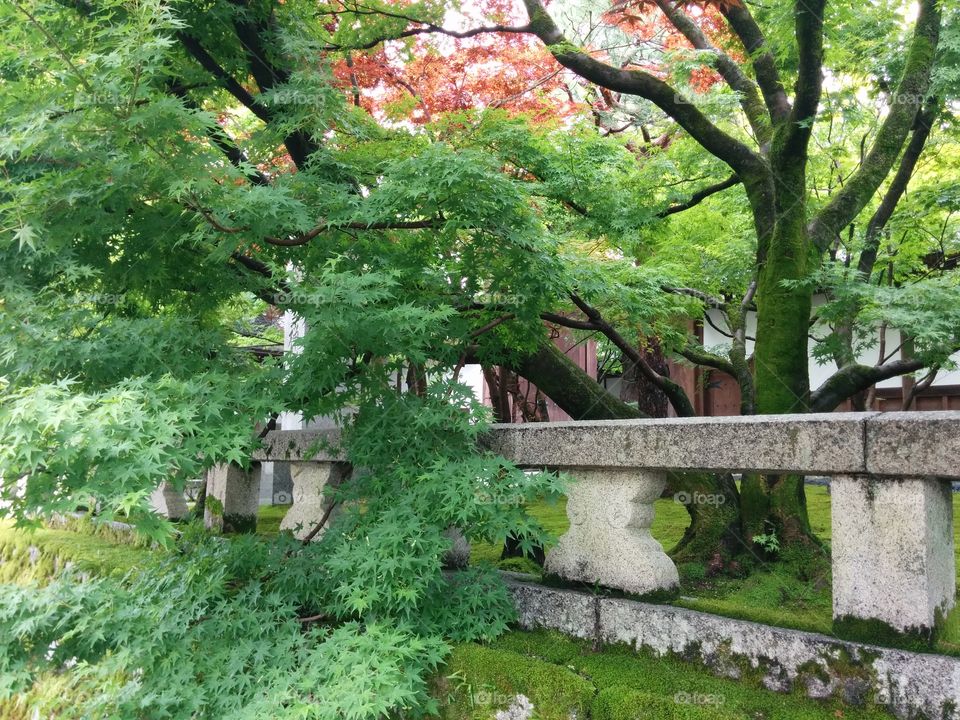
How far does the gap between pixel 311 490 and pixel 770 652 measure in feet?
10.2

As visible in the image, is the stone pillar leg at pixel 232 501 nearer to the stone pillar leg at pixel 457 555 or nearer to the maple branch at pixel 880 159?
the stone pillar leg at pixel 457 555

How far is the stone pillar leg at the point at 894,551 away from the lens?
8.08 feet

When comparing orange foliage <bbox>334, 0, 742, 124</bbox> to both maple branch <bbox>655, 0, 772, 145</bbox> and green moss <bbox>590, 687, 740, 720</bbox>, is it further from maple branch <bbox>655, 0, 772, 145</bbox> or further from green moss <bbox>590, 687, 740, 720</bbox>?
green moss <bbox>590, 687, 740, 720</bbox>

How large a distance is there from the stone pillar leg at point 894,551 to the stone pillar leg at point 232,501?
15.6 ft

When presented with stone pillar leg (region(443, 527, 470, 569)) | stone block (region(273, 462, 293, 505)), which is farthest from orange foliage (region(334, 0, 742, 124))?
stone block (region(273, 462, 293, 505))

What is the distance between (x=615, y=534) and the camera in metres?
3.34

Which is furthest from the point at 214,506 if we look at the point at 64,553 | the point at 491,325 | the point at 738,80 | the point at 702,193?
the point at 738,80

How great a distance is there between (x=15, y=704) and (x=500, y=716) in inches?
193

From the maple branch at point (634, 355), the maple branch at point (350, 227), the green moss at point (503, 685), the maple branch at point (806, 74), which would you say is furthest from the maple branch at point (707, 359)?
the green moss at point (503, 685)

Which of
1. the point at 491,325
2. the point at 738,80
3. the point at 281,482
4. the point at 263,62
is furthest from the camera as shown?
the point at 281,482

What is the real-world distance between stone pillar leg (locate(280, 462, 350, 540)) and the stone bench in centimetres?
164

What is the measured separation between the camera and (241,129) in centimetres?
655

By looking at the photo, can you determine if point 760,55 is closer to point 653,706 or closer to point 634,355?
point 634,355

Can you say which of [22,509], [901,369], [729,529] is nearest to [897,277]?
[901,369]
